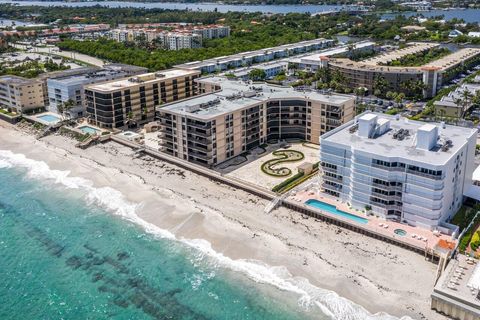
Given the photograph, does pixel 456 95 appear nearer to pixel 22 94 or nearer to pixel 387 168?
pixel 387 168

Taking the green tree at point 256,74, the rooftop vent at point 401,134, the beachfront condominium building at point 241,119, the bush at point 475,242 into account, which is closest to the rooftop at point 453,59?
the green tree at point 256,74

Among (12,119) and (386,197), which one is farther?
(12,119)

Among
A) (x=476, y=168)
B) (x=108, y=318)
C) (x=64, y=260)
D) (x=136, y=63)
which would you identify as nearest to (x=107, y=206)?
(x=64, y=260)

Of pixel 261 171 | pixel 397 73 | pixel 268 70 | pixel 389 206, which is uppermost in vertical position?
pixel 397 73

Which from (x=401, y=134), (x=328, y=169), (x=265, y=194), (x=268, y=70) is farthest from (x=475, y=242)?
(x=268, y=70)

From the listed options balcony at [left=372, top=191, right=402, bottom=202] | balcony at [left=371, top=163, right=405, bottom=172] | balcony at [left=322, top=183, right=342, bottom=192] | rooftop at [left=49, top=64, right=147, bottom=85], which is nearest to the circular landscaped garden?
balcony at [left=322, top=183, right=342, bottom=192]

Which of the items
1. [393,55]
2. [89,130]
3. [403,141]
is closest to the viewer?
[403,141]
